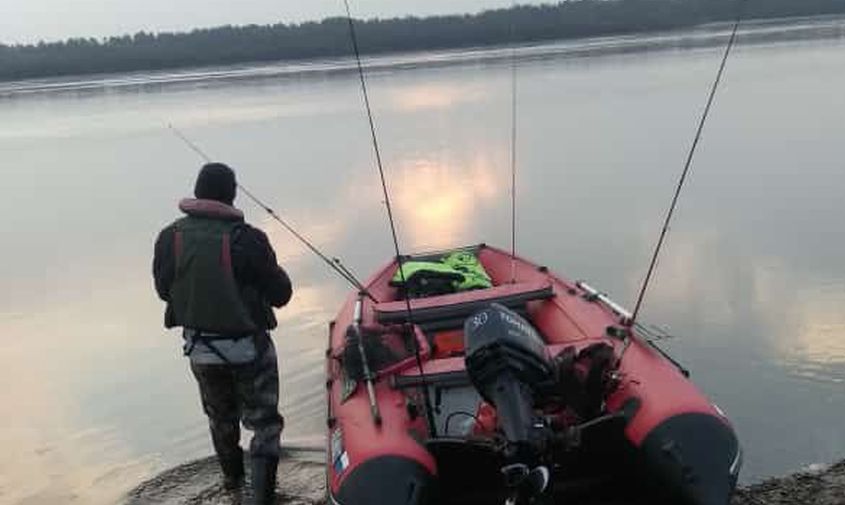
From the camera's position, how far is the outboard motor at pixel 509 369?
9.64 feet

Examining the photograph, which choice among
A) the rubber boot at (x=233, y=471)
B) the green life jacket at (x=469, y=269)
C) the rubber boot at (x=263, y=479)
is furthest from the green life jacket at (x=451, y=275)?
the rubber boot at (x=263, y=479)

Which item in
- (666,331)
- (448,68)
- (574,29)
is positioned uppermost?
(666,331)

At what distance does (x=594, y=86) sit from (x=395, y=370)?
23.0 m

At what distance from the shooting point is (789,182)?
11.1 m

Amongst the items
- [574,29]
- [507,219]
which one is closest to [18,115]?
[507,219]

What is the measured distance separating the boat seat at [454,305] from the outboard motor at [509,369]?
1.77 meters

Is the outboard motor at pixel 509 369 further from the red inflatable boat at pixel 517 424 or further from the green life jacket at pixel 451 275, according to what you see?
the green life jacket at pixel 451 275

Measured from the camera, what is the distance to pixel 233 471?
446 centimetres

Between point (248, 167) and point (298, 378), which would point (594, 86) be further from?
point (298, 378)

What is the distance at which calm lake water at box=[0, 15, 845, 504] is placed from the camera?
5.81 m

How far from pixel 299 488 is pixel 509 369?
6.25 ft

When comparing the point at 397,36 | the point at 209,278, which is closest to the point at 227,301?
the point at 209,278

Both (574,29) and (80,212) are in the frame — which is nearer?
(80,212)

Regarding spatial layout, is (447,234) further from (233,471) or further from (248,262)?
(248,262)
